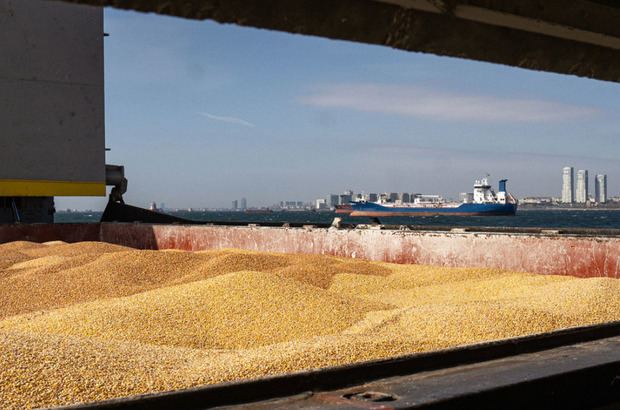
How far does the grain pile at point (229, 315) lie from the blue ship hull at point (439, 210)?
230ft

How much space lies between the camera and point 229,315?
4.86 m

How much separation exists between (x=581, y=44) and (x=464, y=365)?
1454mm

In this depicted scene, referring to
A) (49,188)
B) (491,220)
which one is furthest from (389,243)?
(491,220)

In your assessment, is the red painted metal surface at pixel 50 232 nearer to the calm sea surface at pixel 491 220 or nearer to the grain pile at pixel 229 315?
the grain pile at pixel 229 315

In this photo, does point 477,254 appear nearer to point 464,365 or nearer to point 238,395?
point 464,365

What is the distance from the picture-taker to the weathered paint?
6949 millimetres

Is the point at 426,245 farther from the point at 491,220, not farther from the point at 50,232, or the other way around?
the point at 491,220

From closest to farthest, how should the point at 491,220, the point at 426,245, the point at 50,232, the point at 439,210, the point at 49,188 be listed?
the point at 426,245 < the point at 50,232 < the point at 49,188 < the point at 491,220 < the point at 439,210

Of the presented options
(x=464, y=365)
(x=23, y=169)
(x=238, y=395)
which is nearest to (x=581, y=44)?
(x=464, y=365)

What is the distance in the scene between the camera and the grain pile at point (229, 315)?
285 cm

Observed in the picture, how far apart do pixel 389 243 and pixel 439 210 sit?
A: 75.4 metres

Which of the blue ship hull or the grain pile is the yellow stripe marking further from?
the blue ship hull

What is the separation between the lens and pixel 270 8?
1.67 metres

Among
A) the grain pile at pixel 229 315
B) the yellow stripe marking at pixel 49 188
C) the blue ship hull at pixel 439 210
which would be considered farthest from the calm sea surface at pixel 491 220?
the grain pile at pixel 229 315
